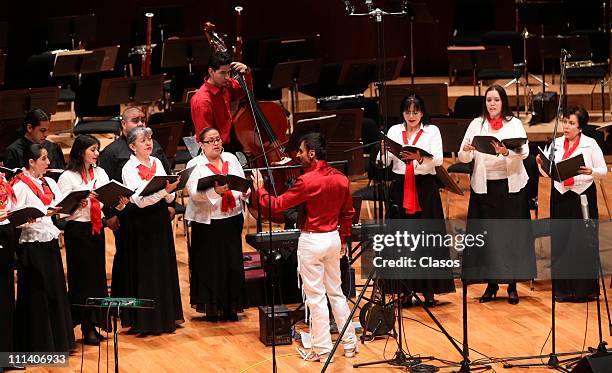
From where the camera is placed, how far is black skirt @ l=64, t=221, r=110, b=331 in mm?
7548

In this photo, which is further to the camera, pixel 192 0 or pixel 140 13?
pixel 192 0

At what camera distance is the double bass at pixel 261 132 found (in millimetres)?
7785

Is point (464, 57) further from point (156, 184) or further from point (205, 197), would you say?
point (156, 184)

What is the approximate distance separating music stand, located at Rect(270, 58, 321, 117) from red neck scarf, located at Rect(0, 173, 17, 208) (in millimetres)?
4607

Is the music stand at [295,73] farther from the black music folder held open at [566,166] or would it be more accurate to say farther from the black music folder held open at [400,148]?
the black music folder held open at [566,166]

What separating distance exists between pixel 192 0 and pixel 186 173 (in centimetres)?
777

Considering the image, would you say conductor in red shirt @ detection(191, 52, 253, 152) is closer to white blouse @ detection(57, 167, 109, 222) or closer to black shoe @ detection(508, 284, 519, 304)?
white blouse @ detection(57, 167, 109, 222)

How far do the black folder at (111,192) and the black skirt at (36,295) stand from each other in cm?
43

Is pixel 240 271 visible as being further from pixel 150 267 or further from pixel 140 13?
pixel 140 13

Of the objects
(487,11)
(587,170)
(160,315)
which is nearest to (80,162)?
(160,315)

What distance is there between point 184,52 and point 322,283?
541cm

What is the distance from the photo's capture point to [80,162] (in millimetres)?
7570

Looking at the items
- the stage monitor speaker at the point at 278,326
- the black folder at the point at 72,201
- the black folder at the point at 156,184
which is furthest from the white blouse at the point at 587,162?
the black folder at the point at 72,201

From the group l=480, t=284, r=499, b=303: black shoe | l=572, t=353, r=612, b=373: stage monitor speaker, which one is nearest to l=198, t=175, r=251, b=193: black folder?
l=480, t=284, r=499, b=303: black shoe
